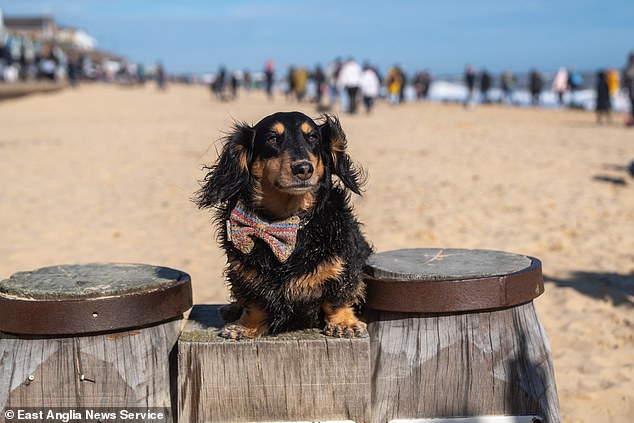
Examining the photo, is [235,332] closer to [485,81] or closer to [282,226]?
[282,226]

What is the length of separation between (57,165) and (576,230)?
815 cm

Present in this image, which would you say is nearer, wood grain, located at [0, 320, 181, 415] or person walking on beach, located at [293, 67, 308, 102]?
wood grain, located at [0, 320, 181, 415]

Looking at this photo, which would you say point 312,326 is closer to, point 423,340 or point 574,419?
point 423,340

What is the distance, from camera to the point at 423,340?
3039mm

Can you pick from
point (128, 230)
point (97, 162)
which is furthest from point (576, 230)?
point (97, 162)

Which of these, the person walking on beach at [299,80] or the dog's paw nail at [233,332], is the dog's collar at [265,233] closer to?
the dog's paw nail at [233,332]

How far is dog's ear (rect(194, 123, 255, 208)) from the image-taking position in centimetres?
288

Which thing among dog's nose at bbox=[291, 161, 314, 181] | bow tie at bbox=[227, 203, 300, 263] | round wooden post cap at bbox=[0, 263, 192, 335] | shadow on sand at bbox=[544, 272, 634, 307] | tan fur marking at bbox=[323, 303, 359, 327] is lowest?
shadow on sand at bbox=[544, 272, 634, 307]

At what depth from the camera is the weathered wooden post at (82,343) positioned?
2.81 m

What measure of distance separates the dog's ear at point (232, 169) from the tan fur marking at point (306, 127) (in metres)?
0.20

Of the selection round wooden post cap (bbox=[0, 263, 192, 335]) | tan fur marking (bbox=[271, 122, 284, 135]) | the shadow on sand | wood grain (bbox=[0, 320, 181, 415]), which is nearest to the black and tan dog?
tan fur marking (bbox=[271, 122, 284, 135])

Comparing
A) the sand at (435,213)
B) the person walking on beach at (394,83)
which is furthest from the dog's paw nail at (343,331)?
the person walking on beach at (394,83)

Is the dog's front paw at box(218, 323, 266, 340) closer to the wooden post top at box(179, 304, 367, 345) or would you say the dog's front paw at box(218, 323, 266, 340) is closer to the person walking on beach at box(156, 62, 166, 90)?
the wooden post top at box(179, 304, 367, 345)

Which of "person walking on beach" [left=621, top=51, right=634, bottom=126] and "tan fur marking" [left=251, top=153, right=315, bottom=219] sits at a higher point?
"person walking on beach" [left=621, top=51, right=634, bottom=126]
